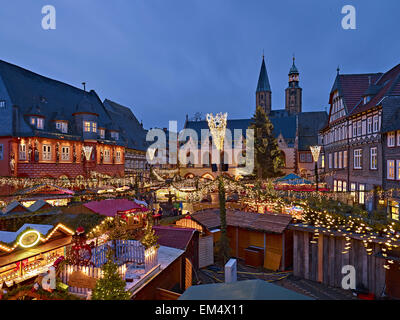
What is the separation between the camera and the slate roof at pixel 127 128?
45241 mm

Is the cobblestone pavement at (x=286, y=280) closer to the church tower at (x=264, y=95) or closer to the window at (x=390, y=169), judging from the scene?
the window at (x=390, y=169)

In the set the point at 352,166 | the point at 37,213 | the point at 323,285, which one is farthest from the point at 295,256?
the point at 352,166

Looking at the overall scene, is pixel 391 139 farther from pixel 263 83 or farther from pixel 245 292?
pixel 263 83

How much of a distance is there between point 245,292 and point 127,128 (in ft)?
154

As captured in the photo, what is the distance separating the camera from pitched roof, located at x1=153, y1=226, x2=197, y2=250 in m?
10.7

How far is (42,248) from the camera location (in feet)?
24.4

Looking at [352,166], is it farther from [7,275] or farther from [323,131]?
[7,275]

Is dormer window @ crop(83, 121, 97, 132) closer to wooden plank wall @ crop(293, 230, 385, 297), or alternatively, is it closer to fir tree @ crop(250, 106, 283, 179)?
fir tree @ crop(250, 106, 283, 179)

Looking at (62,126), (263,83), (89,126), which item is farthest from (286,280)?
(263,83)

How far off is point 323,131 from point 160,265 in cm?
3336

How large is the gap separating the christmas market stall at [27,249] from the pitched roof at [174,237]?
12.7ft

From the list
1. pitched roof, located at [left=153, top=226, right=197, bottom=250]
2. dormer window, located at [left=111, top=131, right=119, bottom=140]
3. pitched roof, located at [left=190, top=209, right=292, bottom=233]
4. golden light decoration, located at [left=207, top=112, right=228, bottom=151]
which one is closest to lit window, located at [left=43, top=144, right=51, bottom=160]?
dormer window, located at [left=111, top=131, right=119, bottom=140]

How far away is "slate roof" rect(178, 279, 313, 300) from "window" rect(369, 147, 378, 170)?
2239cm
